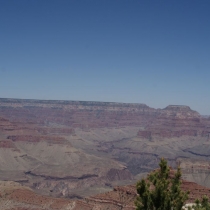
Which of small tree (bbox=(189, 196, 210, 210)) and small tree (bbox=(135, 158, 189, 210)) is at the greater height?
small tree (bbox=(135, 158, 189, 210))

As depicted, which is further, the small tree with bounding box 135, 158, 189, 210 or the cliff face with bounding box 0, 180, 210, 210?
the cliff face with bounding box 0, 180, 210, 210

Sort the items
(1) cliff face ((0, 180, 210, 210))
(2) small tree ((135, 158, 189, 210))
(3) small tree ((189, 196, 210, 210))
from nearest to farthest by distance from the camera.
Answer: (2) small tree ((135, 158, 189, 210)) → (3) small tree ((189, 196, 210, 210)) → (1) cliff face ((0, 180, 210, 210))

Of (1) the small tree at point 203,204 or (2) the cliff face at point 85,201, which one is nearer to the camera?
(1) the small tree at point 203,204

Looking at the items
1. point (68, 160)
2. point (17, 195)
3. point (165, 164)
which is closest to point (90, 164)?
point (68, 160)

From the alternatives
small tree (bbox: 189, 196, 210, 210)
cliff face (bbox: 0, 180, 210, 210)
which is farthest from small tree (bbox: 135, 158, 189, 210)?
cliff face (bbox: 0, 180, 210, 210)

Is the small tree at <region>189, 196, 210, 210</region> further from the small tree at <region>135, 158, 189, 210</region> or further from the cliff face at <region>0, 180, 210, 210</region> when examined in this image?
the cliff face at <region>0, 180, 210, 210</region>

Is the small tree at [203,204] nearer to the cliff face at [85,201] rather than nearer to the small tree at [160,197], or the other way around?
the small tree at [160,197]

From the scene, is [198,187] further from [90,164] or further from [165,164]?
[90,164]

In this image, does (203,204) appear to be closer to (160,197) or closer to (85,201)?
(160,197)

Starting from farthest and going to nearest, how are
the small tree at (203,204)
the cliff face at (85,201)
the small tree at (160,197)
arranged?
the cliff face at (85,201)
the small tree at (203,204)
the small tree at (160,197)

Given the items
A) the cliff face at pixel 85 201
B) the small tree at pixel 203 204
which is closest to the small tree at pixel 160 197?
the small tree at pixel 203 204

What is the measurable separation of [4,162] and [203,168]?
98.7 metres

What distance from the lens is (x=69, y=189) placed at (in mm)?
145750

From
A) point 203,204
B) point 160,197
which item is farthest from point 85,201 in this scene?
point 160,197
